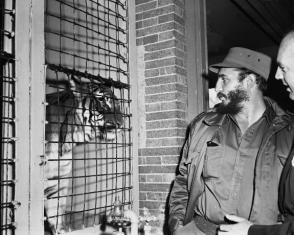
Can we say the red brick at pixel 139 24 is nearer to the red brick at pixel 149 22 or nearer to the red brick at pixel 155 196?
the red brick at pixel 149 22

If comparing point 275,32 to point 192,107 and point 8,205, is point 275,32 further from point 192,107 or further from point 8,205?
point 8,205

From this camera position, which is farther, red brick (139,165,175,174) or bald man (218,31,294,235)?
red brick (139,165,175,174)

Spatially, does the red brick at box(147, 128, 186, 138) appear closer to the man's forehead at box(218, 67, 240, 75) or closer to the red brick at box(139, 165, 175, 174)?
the red brick at box(139, 165, 175, 174)

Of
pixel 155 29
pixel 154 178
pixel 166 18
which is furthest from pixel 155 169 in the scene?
pixel 166 18

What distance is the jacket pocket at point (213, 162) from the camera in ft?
9.32

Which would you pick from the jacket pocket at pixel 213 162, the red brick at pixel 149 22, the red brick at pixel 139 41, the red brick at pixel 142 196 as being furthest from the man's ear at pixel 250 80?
the red brick at pixel 142 196

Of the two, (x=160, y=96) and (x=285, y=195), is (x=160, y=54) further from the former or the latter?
(x=285, y=195)

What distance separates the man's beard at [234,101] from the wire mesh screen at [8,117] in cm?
179

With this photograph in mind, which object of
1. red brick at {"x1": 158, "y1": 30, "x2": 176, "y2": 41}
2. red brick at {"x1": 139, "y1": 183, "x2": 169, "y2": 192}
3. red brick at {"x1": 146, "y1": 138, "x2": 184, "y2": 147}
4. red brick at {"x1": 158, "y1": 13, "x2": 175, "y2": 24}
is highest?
red brick at {"x1": 158, "y1": 13, "x2": 175, "y2": 24}

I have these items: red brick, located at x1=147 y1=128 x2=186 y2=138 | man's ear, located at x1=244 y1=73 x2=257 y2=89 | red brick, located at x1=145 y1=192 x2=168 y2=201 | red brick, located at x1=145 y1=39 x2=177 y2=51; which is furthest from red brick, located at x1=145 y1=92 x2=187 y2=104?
red brick, located at x1=145 y1=192 x2=168 y2=201

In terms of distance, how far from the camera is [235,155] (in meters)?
2.83

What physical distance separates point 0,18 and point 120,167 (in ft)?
6.26

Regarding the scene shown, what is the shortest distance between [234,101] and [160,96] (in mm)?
963

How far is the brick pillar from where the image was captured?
3645 millimetres
